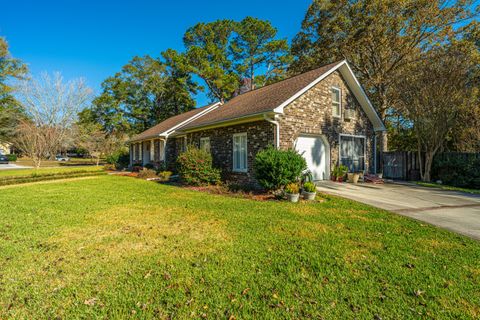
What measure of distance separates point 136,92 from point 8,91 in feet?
49.6

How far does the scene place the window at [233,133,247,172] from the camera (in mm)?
10930

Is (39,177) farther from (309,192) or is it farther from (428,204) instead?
(428,204)

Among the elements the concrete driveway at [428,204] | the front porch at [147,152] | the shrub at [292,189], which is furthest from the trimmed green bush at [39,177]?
the concrete driveway at [428,204]

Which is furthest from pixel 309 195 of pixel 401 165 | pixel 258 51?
pixel 258 51

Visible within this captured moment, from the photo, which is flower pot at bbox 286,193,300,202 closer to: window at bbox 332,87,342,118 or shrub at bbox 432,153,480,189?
window at bbox 332,87,342,118

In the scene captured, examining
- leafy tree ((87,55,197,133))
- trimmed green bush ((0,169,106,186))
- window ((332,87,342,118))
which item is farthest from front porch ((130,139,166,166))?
window ((332,87,342,118))

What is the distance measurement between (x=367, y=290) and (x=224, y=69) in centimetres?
3038

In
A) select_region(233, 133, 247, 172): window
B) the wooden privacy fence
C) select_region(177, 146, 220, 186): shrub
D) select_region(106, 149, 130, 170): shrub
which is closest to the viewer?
select_region(233, 133, 247, 172): window

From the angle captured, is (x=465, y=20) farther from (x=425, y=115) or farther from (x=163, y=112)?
(x=163, y=112)

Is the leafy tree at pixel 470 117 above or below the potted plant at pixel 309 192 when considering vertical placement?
above

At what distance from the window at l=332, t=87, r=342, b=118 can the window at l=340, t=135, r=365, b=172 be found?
3.91 ft

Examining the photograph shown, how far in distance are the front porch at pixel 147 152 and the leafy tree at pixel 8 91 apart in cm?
1876

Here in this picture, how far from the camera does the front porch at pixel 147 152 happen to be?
18938 mm

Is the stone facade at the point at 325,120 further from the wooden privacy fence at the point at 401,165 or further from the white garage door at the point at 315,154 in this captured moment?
the wooden privacy fence at the point at 401,165
